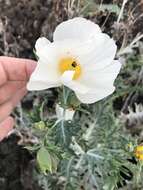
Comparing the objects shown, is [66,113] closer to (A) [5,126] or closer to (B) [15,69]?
(B) [15,69]

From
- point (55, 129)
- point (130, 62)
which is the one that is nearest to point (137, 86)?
point (130, 62)

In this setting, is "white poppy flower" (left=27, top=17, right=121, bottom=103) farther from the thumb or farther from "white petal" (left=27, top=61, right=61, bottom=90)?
the thumb

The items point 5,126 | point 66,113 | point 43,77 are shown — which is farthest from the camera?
point 5,126

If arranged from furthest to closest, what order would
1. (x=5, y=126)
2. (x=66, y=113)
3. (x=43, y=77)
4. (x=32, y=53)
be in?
(x=32, y=53) < (x=5, y=126) < (x=66, y=113) < (x=43, y=77)

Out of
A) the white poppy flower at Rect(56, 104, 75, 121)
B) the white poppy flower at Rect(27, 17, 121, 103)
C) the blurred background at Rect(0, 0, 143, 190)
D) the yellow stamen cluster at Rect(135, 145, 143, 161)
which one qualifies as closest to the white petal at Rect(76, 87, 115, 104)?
the white poppy flower at Rect(27, 17, 121, 103)

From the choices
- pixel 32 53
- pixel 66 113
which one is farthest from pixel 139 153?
pixel 32 53

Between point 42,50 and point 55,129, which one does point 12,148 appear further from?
point 42,50

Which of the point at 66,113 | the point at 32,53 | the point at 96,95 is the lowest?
the point at 32,53

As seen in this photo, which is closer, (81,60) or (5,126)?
(81,60)
